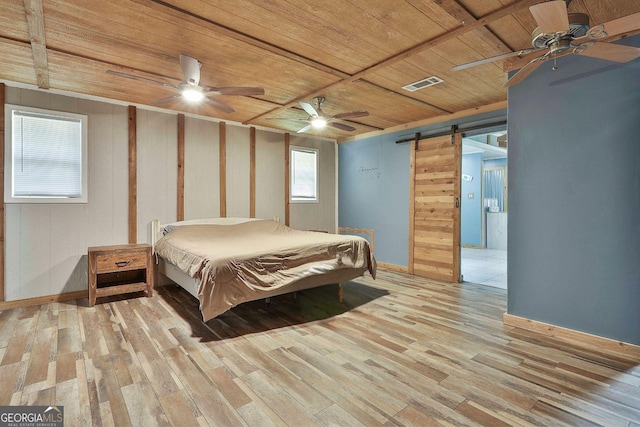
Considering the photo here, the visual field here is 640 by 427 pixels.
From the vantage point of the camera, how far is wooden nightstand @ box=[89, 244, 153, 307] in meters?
3.58

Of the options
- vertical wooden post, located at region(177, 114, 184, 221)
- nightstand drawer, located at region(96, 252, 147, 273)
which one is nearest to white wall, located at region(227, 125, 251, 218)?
vertical wooden post, located at region(177, 114, 184, 221)

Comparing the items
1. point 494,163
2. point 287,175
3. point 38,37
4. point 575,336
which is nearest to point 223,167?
point 287,175

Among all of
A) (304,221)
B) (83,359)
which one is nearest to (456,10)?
(83,359)

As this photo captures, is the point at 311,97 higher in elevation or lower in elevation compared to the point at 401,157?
higher

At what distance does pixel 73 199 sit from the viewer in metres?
3.92

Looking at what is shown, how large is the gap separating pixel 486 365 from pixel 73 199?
482 centimetres

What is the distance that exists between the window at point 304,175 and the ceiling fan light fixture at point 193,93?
9.87ft

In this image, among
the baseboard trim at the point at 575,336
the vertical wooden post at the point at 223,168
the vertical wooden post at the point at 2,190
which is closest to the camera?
the baseboard trim at the point at 575,336

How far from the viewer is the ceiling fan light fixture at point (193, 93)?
301 centimetres

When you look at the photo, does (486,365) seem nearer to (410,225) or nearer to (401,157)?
(410,225)

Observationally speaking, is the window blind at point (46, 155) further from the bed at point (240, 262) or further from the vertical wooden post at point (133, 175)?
the bed at point (240, 262)

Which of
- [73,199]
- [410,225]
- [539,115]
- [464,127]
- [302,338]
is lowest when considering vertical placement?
[302,338]

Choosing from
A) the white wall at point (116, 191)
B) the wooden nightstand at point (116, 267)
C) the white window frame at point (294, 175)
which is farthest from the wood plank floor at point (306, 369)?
the white window frame at point (294, 175)

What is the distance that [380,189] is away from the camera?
588cm
